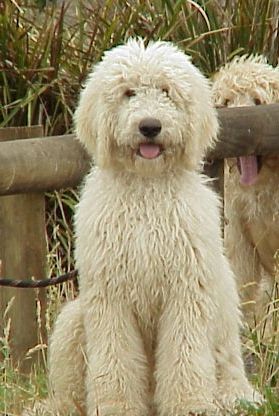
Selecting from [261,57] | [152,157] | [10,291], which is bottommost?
[10,291]

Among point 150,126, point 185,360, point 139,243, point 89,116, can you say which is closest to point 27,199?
point 89,116

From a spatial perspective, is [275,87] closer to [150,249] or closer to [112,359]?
[150,249]

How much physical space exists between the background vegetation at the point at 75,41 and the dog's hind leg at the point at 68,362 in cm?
198

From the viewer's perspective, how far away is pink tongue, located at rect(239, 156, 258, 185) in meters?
7.35

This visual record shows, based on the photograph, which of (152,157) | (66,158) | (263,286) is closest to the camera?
(152,157)

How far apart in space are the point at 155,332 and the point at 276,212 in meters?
2.63

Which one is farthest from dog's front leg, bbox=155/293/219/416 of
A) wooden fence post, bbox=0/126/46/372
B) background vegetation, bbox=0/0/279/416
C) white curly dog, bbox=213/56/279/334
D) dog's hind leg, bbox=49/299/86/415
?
white curly dog, bbox=213/56/279/334

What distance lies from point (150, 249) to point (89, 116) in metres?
0.61

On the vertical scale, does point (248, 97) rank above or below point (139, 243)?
above

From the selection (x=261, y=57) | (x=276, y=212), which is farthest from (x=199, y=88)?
(x=261, y=57)

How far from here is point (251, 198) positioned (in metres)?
7.47

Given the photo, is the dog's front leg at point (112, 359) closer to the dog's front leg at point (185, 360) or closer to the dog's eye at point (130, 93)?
the dog's front leg at point (185, 360)

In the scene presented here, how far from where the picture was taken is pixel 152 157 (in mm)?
4793

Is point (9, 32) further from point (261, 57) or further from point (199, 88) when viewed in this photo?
point (199, 88)
